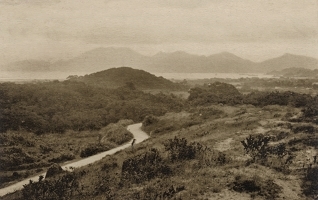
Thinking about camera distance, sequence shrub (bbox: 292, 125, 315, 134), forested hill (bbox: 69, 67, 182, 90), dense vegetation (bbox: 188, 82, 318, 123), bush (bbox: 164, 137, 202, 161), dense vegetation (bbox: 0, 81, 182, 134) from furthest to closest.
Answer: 1. forested hill (bbox: 69, 67, 182, 90)
2. dense vegetation (bbox: 0, 81, 182, 134)
3. dense vegetation (bbox: 188, 82, 318, 123)
4. shrub (bbox: 292, 125, 315, 134)
5. bush (bbox: 164, 137, 202, 161)

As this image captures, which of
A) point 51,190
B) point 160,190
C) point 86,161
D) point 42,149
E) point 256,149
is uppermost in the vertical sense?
point 256,149

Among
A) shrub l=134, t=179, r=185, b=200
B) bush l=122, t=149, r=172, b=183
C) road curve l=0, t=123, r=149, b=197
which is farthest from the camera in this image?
road curve l=0, t=123, r=149, b=197

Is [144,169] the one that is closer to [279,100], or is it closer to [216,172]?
[216,172]

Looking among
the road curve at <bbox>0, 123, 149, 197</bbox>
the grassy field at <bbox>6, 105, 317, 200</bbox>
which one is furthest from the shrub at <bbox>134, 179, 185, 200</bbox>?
the road curve at <bbox>0, 123, 149, 197</bbox>

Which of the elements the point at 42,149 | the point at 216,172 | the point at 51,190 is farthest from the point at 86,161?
the point at 216,172

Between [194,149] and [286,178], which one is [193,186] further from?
[194,149]

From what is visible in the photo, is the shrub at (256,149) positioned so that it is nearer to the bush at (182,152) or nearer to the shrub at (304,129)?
the bush at (182,152)

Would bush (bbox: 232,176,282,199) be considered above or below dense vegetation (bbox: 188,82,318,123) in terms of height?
below

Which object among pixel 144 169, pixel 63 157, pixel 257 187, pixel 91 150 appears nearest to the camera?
pixel 257 187

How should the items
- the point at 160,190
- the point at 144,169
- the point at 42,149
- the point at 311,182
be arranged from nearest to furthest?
the point at 311,182, the point at 160,190, the point at 144,169, the point at 42,149

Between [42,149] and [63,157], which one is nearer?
[63,157]

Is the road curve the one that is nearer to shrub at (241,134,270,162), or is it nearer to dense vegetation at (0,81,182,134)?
dense vegetation at (0,81,182,134)

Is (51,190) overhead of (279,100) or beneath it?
beneath
